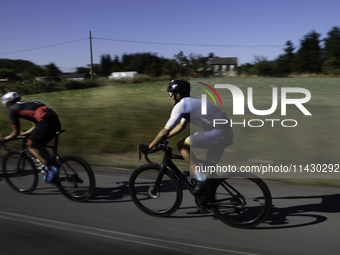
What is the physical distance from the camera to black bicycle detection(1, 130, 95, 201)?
4840mm

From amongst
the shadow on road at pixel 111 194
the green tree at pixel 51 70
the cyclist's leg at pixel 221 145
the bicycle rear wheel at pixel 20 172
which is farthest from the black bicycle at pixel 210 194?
the green tree at pixel 51 70

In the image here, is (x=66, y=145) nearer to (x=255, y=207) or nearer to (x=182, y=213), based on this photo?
(x=182, y=213)

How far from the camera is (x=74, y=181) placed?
197 inches

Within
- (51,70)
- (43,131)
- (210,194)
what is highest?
(51,70)

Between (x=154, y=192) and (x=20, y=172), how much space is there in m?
2.58

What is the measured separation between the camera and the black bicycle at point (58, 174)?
4840 mm

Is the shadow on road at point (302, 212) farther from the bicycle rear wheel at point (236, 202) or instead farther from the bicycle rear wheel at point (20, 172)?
the bicycle rear wheel at point (20, 172)

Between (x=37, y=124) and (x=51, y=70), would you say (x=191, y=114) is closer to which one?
(x=37, y=124)

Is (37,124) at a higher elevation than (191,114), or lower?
lower

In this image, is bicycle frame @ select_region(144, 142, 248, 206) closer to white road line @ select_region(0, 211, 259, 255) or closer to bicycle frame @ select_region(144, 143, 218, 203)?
bicycle frame @ select_region(144, 143, 218, 203)

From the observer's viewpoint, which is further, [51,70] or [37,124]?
[51,70]

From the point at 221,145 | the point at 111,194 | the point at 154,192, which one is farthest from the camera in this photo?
the point at 111,194

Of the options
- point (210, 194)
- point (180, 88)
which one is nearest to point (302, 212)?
point (210, 194)

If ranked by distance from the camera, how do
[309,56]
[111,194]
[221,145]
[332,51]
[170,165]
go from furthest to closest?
[309,56]
[332,51]
[111,194]
[170,165]
[221,145]
